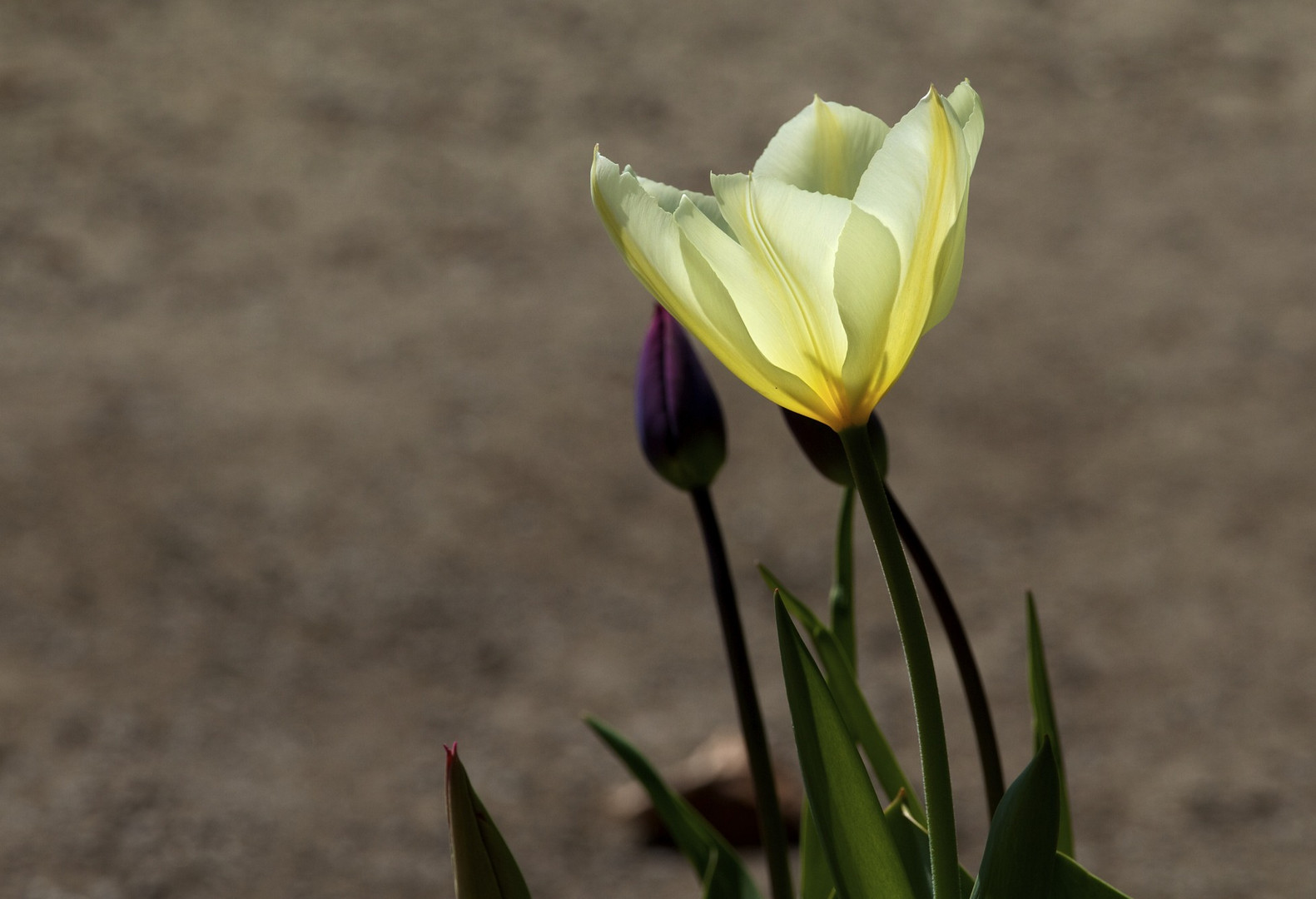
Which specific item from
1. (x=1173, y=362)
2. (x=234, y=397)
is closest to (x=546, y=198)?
A: (x=234, y=397)

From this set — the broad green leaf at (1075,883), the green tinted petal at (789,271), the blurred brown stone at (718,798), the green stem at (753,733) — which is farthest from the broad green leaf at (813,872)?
the blurred brown stone at (718,798)

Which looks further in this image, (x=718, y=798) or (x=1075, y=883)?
(x=718, y=798)

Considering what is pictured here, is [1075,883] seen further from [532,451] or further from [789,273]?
[532,451]

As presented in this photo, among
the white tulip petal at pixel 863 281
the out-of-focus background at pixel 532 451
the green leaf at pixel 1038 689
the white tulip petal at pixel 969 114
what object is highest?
the out-of-focus background at pixel 532 451

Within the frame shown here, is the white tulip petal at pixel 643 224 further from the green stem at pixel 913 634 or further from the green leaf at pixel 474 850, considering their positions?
the green leaf at pixel 474 850

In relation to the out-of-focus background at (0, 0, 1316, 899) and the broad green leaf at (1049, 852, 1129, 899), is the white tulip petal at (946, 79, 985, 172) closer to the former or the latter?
the broad green leaf at (1049, 852, 1129, 899)

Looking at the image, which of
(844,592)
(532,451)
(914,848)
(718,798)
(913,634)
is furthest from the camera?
(532,451)

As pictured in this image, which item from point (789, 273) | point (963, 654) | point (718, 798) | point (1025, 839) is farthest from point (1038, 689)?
point (718, 798)
